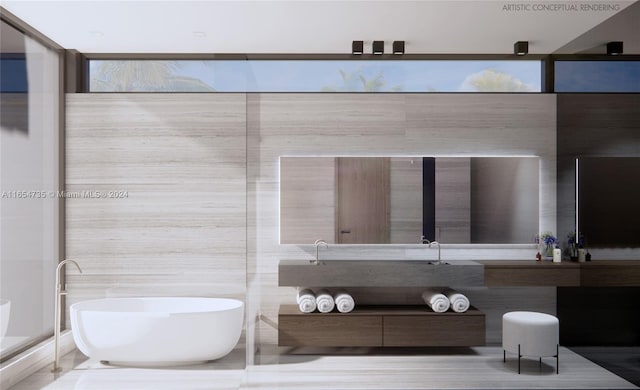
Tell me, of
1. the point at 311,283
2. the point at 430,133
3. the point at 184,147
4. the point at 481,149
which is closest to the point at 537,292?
the point at 481,149

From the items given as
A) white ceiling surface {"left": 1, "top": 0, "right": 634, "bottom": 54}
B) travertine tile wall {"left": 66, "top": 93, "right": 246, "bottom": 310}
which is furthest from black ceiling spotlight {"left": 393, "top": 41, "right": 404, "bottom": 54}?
travertine tile wall {"left": 66, "top": 93, "right": 246, "bottom": 310}

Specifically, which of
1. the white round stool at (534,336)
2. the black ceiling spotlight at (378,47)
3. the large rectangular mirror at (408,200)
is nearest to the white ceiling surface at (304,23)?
the black ceiling spotlight at (378,47)

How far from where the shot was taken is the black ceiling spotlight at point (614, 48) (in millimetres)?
3706

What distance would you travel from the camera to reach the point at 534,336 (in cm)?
420

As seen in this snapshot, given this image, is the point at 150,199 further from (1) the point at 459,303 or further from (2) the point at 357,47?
(1) the point at 459,303

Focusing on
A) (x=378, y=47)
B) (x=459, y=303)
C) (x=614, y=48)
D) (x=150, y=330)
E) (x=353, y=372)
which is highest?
(x=378, y=47)

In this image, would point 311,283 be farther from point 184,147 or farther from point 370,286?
point 184,147

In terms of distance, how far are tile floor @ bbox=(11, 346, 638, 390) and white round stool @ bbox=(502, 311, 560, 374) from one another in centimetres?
14

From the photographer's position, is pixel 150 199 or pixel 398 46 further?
pixel 398 46

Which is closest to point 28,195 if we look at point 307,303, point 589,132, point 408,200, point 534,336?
point 307,303

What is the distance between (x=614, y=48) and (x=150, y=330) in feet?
11.2

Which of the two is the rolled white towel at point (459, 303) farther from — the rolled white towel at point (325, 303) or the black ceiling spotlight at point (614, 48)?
the black ceiling spotlight at point (614, 48)

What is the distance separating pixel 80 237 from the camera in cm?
291

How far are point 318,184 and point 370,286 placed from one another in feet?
3.30
